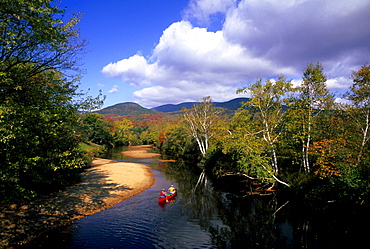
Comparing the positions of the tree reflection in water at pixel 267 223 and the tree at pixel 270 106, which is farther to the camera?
the tree at pixel 270 106

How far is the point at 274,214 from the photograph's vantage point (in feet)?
54.7

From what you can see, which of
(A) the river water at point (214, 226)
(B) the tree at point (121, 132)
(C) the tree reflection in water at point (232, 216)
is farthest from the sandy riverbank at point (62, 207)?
(B) the tree at point (121, 132)

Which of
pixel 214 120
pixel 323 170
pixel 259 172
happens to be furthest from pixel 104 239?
pixel 214 120

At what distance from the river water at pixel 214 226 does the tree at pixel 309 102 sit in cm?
546

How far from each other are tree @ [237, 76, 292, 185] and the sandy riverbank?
14759 millimetres

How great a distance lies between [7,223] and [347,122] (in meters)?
24.9

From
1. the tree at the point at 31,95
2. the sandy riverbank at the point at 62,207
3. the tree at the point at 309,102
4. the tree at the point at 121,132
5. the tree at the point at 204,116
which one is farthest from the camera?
the tree at the point at 121,132

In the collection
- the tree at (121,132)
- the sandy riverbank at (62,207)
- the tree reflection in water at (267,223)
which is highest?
the tree at (121,132)

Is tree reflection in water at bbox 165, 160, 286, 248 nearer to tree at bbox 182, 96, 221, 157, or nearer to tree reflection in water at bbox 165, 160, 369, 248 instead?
tree reflection in water at bbox 165, 160, 369, 248

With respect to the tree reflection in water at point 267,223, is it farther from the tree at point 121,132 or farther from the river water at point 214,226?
the tree at point 121,132

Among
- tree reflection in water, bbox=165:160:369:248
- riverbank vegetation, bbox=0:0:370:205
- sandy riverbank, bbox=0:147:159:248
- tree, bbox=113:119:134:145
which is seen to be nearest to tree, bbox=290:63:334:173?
riverbank vegetation, bbox=0:0:370:205

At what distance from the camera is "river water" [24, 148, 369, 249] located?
11984 mm

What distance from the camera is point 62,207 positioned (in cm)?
1595

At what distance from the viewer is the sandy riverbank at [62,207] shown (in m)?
11.9
